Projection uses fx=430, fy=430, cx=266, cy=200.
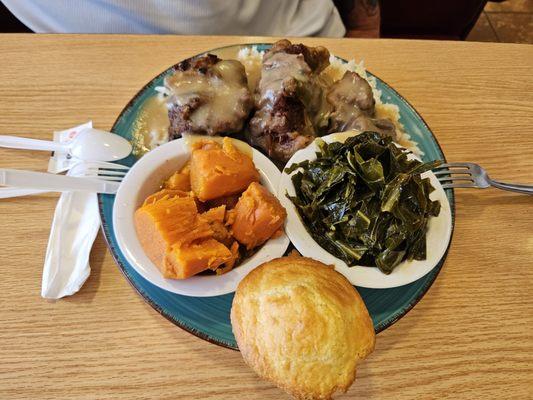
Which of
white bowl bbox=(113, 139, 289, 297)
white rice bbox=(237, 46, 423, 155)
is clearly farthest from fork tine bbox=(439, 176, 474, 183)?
white bowl bbox=(113, 139, 289, 297)

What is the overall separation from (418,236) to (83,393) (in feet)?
3.59

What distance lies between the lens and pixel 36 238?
1.48 metres

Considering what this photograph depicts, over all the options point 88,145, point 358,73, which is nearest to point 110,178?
point 88,145

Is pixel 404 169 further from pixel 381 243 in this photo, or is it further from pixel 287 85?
pixel 287 85

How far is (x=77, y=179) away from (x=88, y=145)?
17 centimetres

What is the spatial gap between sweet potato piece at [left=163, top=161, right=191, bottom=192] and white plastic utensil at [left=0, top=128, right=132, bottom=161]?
0.29 meters

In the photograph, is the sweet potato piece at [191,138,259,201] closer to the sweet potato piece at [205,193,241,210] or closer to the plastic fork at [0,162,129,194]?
the sweet potato piece at [205,193,241,210]

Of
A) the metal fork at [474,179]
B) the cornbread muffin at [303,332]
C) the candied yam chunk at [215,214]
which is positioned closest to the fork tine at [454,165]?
the metal fork at [474,179]

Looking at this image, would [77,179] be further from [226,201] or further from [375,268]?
[375,268]

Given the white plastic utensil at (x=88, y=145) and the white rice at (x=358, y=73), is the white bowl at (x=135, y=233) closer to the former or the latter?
the white plastic utensil at (x=88, y=145)

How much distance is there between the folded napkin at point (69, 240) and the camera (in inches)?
54.1

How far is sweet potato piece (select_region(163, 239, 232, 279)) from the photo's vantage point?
1165 millimetres

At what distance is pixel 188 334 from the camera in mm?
1350

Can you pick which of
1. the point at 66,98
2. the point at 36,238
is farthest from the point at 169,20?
the point at 36,238
